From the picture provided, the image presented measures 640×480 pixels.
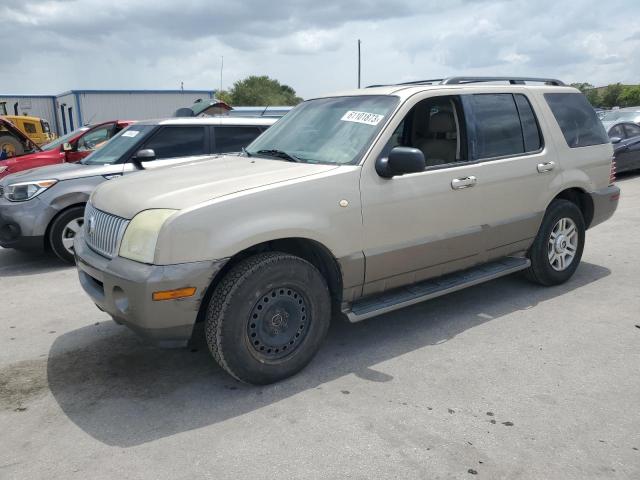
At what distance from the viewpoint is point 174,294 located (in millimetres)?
3035

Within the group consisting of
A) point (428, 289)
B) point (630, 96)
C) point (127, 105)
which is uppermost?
point (630, 96)

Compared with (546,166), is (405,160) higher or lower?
higher

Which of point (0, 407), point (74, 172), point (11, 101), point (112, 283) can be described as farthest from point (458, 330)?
point (11, 101)

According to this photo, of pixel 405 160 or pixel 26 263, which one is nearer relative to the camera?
pixel 405 160

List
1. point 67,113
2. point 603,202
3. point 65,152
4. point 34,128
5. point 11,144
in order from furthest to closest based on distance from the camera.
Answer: point 67,113
point 34,128
point 11,144
point 65,152
point 603,202

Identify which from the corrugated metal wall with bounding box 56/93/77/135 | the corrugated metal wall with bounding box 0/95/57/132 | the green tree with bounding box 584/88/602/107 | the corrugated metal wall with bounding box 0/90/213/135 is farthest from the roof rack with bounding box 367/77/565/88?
the green tree with bounding box 584/88/602/107

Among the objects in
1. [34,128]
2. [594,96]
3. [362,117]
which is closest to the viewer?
[362,117]

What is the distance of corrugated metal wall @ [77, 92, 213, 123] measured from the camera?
30.2 meters

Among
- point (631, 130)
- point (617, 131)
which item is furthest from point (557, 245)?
point (631, 130)

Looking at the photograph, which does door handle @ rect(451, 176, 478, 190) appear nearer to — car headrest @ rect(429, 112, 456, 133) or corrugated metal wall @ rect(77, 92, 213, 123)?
car headrest @ rect(429, 112, 456, 133)

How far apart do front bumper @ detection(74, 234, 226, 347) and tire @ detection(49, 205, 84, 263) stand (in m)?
3.61

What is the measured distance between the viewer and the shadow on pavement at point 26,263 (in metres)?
6.48

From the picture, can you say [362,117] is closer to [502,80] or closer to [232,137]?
[502,80]

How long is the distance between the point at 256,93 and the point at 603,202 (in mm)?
65428
